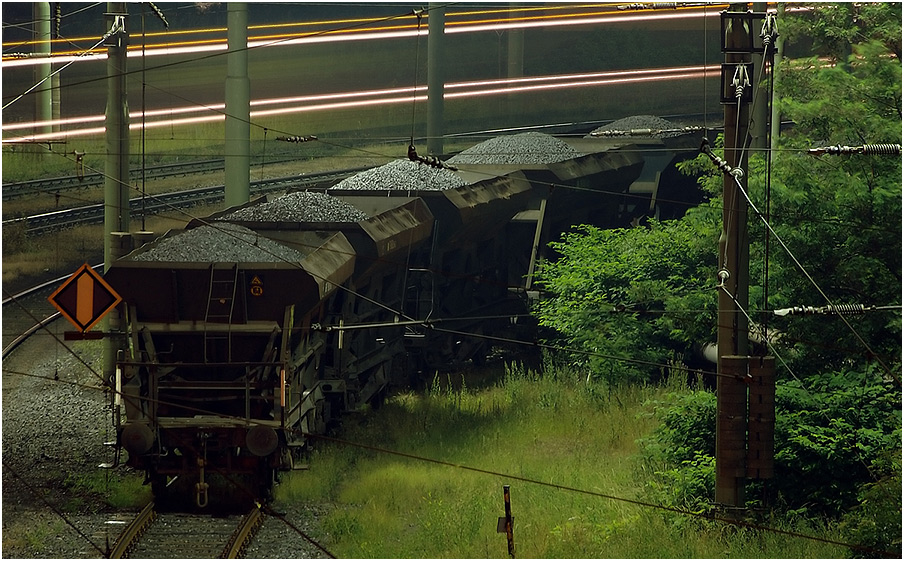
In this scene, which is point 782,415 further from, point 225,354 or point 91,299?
point 91,299

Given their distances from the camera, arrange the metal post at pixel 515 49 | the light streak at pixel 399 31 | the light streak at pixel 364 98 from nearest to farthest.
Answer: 1. the light streak at pixel 364 98
2. the light streak at pixel 399 31
3. the metal post at pixel 515 49

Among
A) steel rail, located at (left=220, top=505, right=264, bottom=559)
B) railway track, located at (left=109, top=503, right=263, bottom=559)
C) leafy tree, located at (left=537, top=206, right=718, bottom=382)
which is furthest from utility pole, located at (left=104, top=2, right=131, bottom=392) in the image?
leafy tree, located at (left=537, top=206, right=718, bottom=382)

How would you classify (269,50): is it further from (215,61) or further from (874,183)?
(874,183)

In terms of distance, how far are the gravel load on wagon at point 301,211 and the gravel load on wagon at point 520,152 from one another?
6.60 m

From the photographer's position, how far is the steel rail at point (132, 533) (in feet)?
38.1

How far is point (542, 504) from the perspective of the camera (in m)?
13.3

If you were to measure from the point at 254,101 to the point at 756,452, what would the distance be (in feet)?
99.8

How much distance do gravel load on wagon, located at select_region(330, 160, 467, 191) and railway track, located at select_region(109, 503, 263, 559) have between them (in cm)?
745

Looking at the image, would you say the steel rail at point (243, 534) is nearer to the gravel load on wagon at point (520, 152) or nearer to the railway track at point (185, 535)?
the railway track at point (185, 535)

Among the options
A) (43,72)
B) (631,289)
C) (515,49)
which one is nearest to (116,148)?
(631,289)

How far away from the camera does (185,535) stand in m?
12.2

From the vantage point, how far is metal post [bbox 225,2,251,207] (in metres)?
20.9

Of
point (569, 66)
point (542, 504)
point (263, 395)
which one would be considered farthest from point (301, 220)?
point (569, 66)

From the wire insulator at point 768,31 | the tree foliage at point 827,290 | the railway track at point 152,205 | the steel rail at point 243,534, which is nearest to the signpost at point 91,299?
the steel rail at point 243,534
